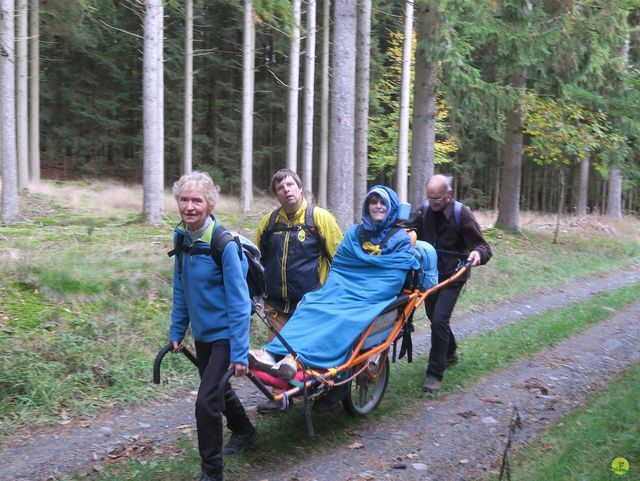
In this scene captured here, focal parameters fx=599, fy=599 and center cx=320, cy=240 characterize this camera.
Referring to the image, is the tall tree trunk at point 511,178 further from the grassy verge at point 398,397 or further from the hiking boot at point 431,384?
the hiking boot at point 431,384

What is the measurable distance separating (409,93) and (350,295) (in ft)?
59.8

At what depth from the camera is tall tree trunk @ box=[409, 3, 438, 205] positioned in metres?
14.6

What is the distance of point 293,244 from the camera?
545 centimetres

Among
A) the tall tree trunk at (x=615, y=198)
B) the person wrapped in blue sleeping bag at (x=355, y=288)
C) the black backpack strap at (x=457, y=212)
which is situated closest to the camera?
the person wrapped in blue sleeping bag at (x=355, y=288)

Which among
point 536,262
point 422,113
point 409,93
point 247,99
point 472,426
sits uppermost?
point 409,93

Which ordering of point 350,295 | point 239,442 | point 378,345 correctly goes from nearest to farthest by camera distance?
point 239,442 → point 350,295 → point 378,345

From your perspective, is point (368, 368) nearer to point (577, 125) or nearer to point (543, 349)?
point (543, 349)

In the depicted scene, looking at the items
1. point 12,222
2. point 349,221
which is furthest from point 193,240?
point 12,222

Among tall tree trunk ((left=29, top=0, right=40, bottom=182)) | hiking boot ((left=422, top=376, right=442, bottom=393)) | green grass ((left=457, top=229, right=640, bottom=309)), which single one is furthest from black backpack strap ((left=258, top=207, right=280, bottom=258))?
tall tree trunk ((left=29, top=0, right=40, bottom=182))

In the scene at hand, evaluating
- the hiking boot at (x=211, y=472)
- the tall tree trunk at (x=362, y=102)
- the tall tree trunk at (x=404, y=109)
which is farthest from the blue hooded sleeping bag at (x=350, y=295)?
the tall tree trunk at (x=404, y=109)

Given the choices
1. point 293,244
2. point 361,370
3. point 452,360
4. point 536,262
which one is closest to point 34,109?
point 536,262

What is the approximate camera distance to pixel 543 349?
805 cm

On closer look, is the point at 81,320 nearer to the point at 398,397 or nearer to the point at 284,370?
the point at 284,370

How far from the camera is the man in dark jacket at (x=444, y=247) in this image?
21.0 ft
